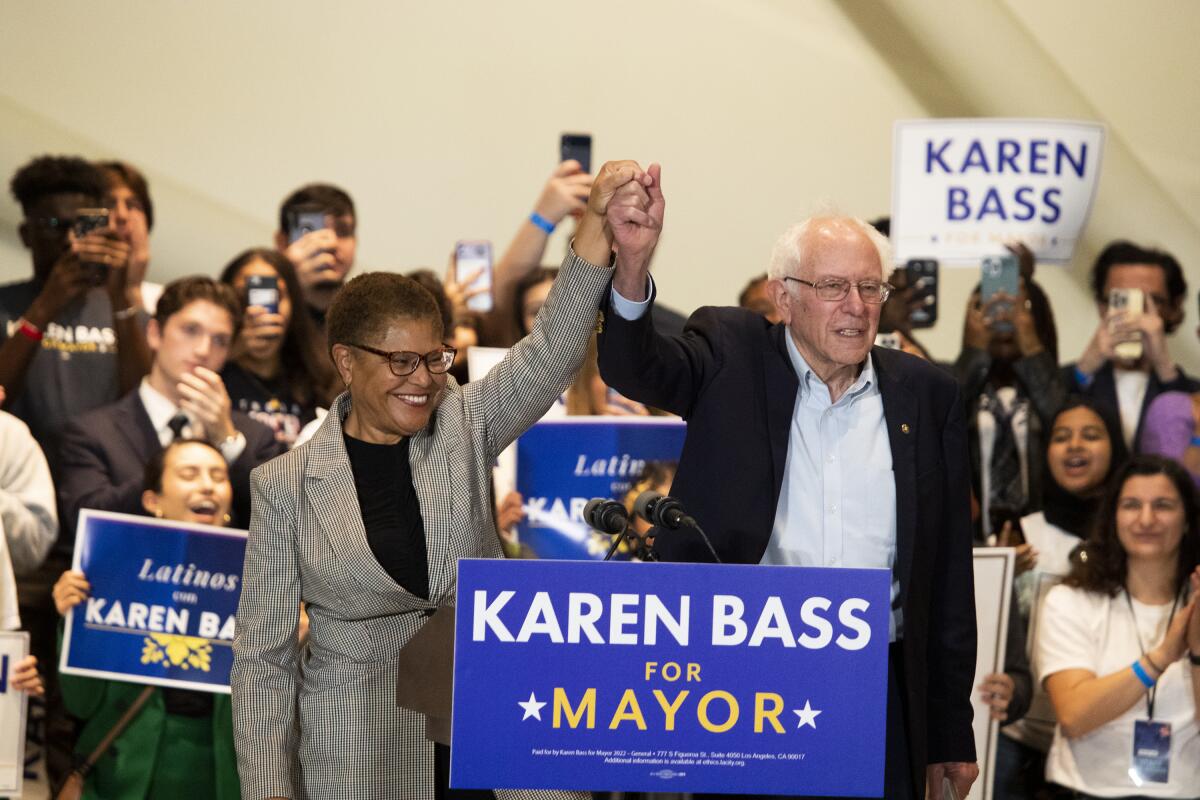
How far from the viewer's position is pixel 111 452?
5262 mm

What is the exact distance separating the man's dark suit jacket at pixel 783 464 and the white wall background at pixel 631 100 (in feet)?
13.7

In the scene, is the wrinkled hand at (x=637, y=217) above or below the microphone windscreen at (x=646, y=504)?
above

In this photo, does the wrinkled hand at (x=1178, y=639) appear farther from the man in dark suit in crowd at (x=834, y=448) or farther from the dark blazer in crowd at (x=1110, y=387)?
the man in dark suit in crowd at (x=834, y=448)

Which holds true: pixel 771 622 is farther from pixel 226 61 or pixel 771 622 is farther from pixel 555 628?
pixel 226 61

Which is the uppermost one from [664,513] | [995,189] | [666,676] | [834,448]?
[995,189]

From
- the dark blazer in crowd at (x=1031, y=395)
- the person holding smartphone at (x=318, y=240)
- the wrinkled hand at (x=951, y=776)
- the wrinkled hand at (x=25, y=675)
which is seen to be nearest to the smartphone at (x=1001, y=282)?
the dark blazer in crowd at (x=1031, y=395)

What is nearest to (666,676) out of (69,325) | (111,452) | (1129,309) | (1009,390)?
(111,452)

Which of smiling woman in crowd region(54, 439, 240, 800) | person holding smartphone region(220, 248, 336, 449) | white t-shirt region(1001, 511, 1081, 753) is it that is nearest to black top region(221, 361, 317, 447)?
person holding smartphone region(220, 248, 336, 449)

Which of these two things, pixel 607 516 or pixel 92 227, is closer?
pixel 607 516

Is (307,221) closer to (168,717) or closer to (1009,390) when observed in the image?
(168,717)

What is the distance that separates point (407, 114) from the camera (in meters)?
7.21

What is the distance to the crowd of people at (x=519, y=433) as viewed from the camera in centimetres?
287

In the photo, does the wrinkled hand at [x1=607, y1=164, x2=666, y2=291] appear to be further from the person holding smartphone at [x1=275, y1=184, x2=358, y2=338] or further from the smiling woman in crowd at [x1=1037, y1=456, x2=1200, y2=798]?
the person holding smartphone at [x1=275, y1=184, x2=358, y2=338]

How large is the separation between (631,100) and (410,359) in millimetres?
4549
